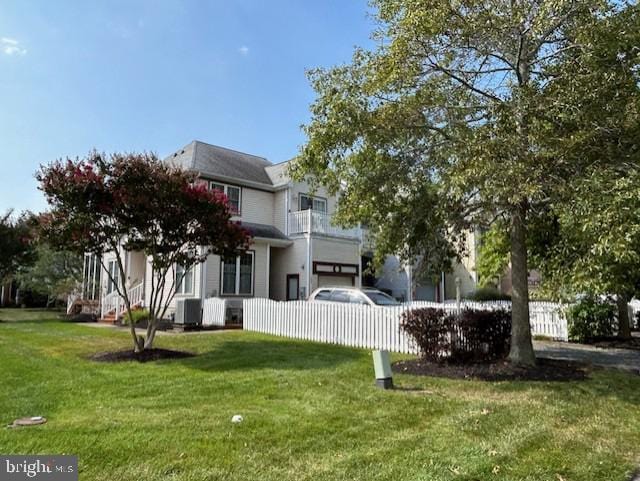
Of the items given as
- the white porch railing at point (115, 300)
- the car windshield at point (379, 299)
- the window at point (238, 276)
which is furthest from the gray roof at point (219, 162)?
the car windshield at point (379, 299)

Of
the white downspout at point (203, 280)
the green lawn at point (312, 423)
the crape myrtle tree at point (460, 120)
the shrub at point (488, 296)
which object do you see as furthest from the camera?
the shrub at point (488, 296)

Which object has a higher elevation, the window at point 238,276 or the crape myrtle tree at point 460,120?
the crape myrtle tree at point 460,120

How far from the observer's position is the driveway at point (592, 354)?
945cm

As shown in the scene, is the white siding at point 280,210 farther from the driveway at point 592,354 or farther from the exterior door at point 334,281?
the driveway at point 592,354

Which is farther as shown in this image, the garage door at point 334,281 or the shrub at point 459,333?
the garage door at point 334,281

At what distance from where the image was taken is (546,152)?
644cm

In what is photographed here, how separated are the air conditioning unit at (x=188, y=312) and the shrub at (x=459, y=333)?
9924mm

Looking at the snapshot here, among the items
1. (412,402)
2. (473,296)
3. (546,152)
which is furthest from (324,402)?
(473,296)

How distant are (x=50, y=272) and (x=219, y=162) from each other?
594 inches

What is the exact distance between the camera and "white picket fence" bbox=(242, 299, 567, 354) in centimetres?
1123

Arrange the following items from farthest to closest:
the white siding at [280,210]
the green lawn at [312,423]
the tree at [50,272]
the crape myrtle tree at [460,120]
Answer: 1. the tree at [50,272]
2. the white siding at [280,210]
3. the crape myrtle tree at [460,120]
4. the green lawn at [312,423]

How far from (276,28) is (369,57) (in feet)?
16.1

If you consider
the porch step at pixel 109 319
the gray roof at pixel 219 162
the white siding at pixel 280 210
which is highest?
the gray roof at pixel 219 162

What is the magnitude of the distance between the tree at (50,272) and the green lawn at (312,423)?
21381 millimetres
